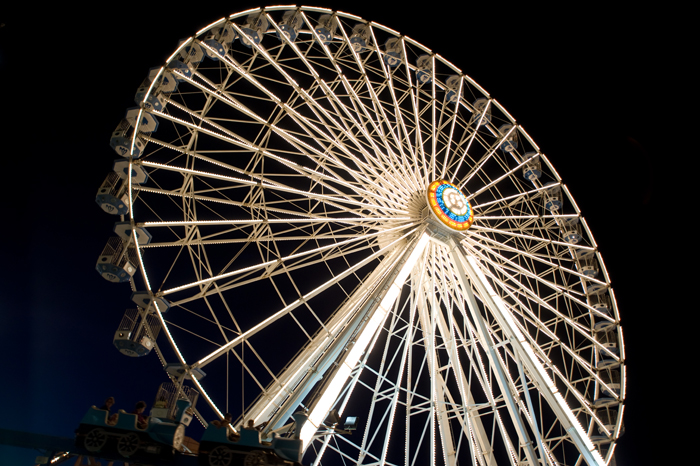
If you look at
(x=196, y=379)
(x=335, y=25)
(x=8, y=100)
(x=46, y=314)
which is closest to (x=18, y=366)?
(x=46, y=314)

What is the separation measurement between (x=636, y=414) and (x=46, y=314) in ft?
68.7

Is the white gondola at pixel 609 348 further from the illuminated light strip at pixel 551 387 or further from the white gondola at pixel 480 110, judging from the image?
the white gondola at pixel 480 110

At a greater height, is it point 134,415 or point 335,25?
point 335,25

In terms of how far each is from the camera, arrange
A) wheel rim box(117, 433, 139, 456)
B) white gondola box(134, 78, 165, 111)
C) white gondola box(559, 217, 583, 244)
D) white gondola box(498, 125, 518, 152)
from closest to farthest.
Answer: wheel rim box(117, 433, 139, 456) → white gondola box(134, 78, 165, 111) → white gondola box(559, 217, 583, 244) → white gondola box(498, 125, 518, 152)

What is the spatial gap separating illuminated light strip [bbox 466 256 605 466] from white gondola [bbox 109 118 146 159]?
328 inches

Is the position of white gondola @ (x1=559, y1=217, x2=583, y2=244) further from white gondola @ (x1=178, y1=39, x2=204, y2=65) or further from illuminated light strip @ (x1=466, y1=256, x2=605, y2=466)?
white gondola @ (x1=178, y1=39, x2=204, y2=65)

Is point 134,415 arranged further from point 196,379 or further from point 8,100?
point 8,100

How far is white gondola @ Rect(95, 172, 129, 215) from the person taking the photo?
34.1 feet

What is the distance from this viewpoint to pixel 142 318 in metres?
9.46

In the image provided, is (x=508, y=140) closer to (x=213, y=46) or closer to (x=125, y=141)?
(x=213, y=46)

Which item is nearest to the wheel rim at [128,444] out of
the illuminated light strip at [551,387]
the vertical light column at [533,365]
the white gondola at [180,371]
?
the white gondola at [180,371]

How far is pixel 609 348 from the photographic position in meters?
14.6

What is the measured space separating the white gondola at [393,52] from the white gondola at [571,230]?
7875 millimetres

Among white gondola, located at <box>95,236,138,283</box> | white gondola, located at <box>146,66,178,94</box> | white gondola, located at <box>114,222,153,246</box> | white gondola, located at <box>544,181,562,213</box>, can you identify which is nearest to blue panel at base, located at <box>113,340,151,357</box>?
white gondola, located at <box>95,236,138,283</box>
